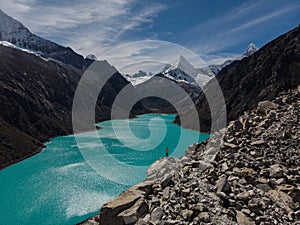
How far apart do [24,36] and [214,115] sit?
18509 centimetres

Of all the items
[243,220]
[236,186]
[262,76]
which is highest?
[262,76]

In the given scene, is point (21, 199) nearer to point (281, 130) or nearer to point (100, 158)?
point (100, 158)

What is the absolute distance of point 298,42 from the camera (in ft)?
238

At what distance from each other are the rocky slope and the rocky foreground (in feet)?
157

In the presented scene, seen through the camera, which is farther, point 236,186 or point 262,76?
point 262,76

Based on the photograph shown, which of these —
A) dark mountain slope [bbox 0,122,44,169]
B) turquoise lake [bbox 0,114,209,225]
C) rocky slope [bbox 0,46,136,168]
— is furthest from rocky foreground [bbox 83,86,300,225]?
rocky slope [bbox 0,46,136,168]

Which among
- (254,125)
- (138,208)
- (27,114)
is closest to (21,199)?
(138,208)

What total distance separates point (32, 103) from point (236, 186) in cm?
9272

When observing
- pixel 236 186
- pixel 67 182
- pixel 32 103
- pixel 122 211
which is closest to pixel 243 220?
pixel 236 186

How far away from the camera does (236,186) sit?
9.47 meters

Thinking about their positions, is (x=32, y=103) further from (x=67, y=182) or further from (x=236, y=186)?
(x=236, y=186)

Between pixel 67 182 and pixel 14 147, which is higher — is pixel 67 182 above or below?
above

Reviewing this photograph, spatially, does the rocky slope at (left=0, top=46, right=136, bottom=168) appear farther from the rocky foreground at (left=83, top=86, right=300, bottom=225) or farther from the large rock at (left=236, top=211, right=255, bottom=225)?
the large rock at (left=236, top=211, right=255, bottom=225)

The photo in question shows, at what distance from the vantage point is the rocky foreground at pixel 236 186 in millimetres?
8281
